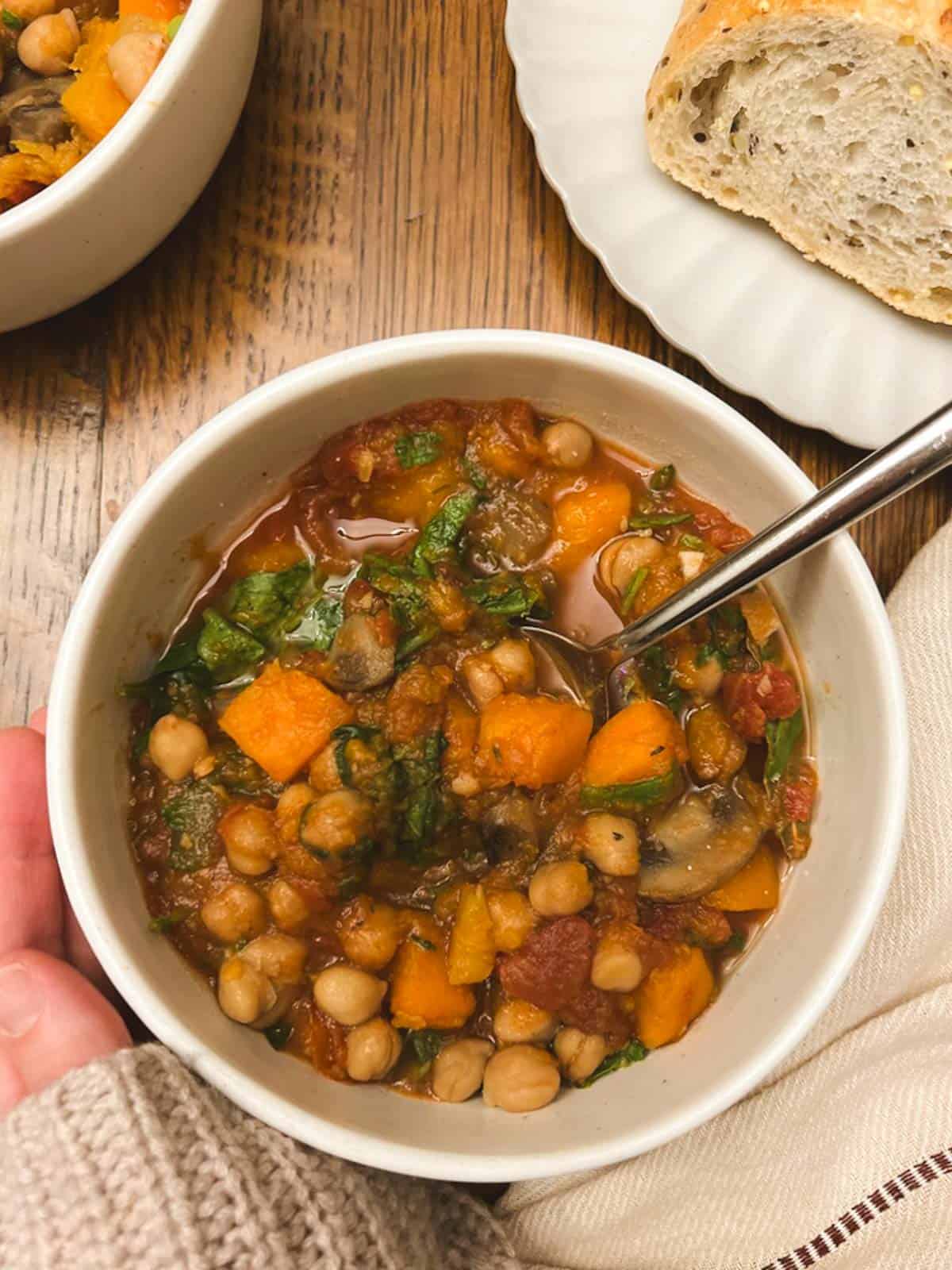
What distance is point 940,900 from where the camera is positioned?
75.5 inches

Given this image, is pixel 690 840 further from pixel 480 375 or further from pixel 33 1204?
pixel 33 1204

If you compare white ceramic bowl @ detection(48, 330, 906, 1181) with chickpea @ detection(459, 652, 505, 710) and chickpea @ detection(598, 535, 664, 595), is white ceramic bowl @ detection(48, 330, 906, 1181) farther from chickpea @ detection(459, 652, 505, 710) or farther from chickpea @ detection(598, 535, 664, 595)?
chickpea @ detection(459, 652, 505, 710)

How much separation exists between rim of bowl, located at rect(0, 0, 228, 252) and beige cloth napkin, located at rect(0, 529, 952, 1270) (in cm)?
115

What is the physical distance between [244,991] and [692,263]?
1.37 meters

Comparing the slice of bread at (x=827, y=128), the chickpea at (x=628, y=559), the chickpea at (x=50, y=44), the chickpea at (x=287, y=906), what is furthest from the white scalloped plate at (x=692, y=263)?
the chickpea at (x=287, y=906)

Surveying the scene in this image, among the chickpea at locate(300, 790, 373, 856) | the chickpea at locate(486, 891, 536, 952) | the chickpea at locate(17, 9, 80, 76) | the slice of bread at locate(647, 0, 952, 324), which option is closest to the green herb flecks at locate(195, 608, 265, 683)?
the chickpea at locate(300, 790, 373, 856)

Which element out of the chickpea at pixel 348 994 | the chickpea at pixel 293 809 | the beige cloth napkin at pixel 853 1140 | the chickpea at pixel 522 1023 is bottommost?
the beige cloth napkin at pixel 853 1140

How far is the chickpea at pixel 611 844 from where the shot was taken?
1635 mm

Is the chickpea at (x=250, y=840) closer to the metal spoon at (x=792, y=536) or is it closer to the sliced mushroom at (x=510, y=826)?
the sliced mushroom at (x=510, y=826)

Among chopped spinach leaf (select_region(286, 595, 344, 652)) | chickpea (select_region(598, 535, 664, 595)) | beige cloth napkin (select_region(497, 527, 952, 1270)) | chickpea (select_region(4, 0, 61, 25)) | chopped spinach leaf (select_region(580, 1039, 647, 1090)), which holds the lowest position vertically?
beige cloth napkin (select_region(497, 527, 952, 1270))

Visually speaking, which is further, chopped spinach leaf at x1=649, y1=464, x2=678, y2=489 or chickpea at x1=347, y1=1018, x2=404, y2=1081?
chopped spinach leaf at x1=649, y1=464, x2=678, y2=489

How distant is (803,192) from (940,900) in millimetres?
1217

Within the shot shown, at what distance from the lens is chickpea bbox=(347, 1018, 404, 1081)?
5.31 feet

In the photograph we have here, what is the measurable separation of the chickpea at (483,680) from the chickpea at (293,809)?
271 mm
